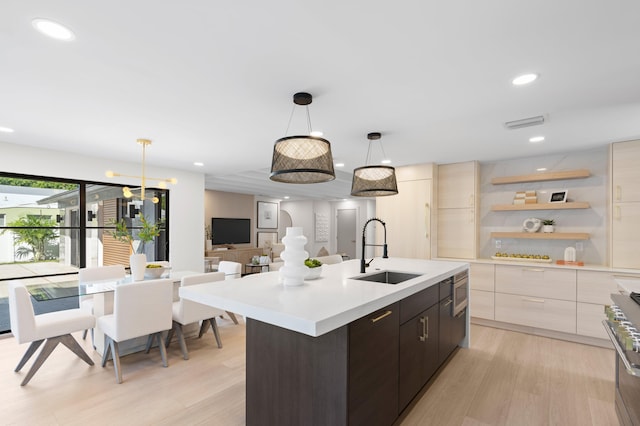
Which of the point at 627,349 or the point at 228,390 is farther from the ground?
the point at 627,349

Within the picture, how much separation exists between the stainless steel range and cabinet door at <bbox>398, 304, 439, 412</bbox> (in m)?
1.06

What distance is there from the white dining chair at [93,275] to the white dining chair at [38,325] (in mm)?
685

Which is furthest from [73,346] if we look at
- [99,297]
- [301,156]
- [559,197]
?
[559,197]

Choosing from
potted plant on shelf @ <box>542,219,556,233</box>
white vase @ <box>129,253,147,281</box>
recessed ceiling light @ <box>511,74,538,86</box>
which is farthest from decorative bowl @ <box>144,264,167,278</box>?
potted plant on shelf @ <box>542,219,556,233</box>

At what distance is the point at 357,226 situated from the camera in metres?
10.8

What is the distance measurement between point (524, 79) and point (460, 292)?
2.09 meters

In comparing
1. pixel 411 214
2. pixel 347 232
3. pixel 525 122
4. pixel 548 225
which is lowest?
pixel 347 232

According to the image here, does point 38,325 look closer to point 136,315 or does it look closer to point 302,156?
point 136,315

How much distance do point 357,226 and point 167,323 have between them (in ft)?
27.1

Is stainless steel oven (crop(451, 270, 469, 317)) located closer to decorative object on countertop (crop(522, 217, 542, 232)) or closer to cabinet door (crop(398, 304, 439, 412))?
cabinet door (crop(398, 304, 439, 412))

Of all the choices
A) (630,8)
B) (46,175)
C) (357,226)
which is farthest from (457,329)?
(357,226)

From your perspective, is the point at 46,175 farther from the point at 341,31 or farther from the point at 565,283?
the point at 565,283

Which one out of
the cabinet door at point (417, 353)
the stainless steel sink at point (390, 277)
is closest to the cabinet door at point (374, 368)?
the cabinet door at point (417, 353)

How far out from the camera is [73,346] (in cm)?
295
